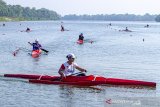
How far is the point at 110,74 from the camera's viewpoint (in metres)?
32.4

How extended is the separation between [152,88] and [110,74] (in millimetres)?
7331

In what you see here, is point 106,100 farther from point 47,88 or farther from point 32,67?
point 32,67

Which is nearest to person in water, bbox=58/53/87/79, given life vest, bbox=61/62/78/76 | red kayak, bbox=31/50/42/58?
life vest, bbox=61/62/78/76

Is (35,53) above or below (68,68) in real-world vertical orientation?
below

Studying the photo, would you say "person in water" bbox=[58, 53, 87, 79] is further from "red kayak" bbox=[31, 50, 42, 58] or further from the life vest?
"red kayak" bbox=[31, 50, 42, 58]

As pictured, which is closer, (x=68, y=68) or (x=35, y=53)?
(x=68, y=68)

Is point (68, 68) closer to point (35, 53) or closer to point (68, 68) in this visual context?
point (68, 68)

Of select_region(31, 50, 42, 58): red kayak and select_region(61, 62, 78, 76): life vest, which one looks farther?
select_region(31, 50, 42, 58): red kayak

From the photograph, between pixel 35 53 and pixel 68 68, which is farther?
pixel 35 53

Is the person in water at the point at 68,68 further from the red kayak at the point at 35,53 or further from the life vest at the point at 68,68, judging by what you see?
the red kayak at the point at 35,53

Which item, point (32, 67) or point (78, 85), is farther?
point (32, 67)

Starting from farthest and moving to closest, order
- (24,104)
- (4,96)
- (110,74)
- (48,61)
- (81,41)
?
(81,41) → (48,61) → (110,74) → (4,96) → (24,104)

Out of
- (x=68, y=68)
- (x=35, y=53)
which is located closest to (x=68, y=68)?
(x=68, y=68)

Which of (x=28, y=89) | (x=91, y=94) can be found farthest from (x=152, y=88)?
(x=28, y=89)
